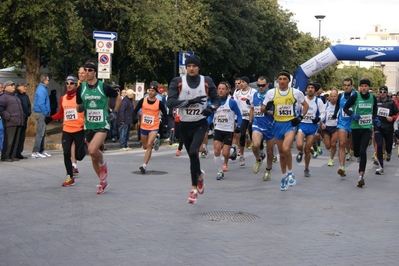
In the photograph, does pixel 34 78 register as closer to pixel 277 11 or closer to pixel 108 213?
pixel 108 213

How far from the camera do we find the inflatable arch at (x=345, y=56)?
78.2 ft

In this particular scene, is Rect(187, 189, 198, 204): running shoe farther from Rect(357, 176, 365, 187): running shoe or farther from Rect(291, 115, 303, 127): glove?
Rect(357, 176, 365, 187): running shoe

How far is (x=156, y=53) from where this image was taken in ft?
96.6

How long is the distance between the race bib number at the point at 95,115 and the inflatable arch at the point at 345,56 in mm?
15255

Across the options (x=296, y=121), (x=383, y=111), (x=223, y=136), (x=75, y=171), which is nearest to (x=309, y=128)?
(x=223, y=136)

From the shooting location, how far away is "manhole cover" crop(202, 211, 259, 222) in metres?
8.92

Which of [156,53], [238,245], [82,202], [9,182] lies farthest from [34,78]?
[238,245]

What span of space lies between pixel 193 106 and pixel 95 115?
5.64 feet

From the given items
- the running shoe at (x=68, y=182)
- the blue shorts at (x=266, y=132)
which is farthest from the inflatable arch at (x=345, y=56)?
the running shoe at (x=68, y=182)

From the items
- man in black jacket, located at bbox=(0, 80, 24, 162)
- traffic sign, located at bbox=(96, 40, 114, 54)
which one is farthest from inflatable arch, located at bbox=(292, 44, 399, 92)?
man in black jacket, located at bbox=(0, 80, 24, 162)

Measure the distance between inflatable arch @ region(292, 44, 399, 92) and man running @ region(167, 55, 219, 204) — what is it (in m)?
15.1

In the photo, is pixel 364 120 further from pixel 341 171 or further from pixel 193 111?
pixel 193 111

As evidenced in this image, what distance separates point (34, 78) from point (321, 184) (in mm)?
14642

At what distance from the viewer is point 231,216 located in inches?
360
